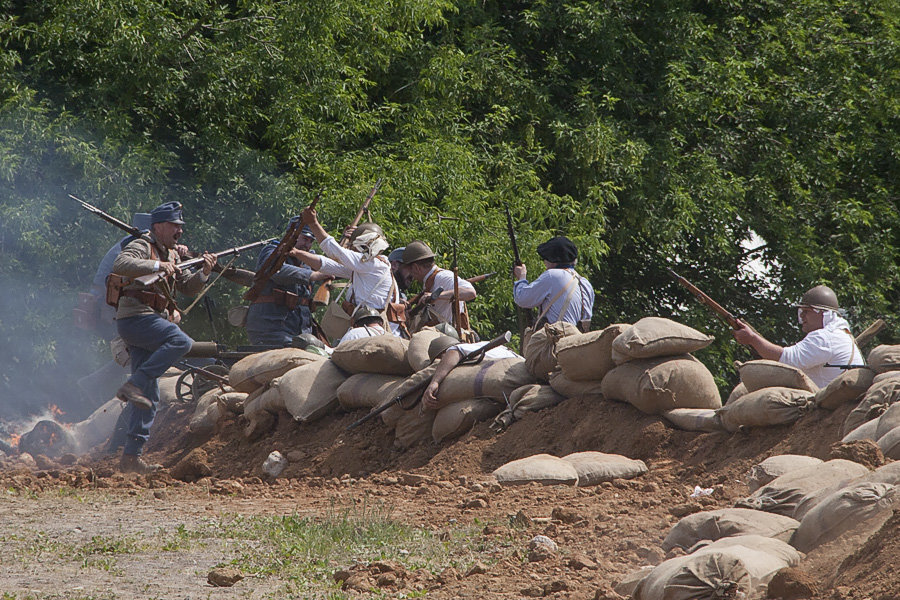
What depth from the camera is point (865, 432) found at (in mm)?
5457

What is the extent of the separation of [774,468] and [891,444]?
1.64 ft

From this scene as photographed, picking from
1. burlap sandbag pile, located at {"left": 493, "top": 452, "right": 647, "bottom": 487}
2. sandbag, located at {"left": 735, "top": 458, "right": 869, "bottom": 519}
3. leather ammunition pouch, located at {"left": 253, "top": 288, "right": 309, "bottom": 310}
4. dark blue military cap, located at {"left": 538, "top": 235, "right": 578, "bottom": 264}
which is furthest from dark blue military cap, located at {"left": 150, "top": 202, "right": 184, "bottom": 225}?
sandbag, located at {"left": 735, "top": 458, "right": 869, "bottom": 519}

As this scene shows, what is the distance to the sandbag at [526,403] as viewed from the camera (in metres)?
7.64

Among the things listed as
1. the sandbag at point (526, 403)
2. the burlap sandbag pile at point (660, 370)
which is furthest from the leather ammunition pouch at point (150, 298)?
the burlap sandbag pile at point (660, 370)

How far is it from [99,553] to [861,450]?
3.31 meters

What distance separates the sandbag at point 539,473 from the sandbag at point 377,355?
2113 millimetres

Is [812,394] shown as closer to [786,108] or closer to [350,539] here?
[350,539]

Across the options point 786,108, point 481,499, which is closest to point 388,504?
point 481,499

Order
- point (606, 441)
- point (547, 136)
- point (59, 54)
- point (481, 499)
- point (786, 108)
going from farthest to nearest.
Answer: point (786, 108), point (547, 136), point (59, 54), point (606, 441), point (481, 499)

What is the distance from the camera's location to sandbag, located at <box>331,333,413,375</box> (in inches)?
331

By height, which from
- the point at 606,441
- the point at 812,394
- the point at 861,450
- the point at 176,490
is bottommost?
the point at 176,490

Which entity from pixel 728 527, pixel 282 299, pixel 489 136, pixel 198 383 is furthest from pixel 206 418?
pixel 489 136

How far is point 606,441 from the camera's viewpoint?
7.11 metres

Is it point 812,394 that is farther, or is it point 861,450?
point 812,394
